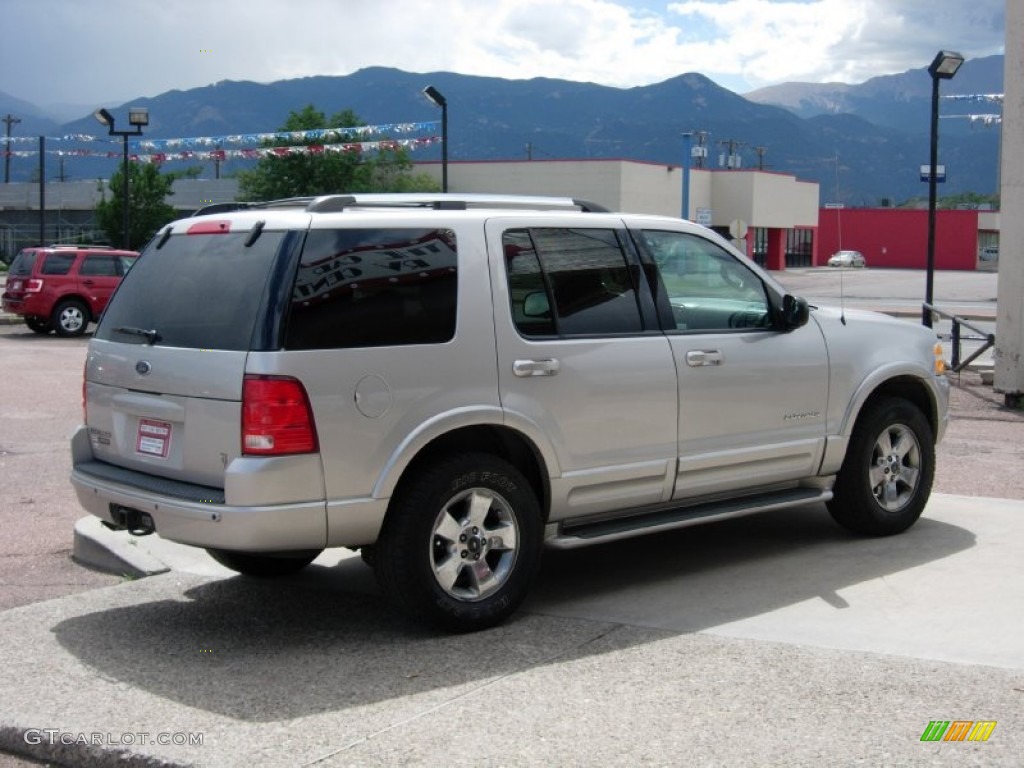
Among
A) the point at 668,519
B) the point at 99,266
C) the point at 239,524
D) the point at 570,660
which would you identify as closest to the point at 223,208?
the point at 239,524

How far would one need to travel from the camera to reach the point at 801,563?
22.2 ft

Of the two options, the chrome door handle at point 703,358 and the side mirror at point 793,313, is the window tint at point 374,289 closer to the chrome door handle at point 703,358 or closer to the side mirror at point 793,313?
the chrome door handle at point 703,358

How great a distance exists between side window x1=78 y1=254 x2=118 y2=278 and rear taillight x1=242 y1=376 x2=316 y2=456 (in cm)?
2174

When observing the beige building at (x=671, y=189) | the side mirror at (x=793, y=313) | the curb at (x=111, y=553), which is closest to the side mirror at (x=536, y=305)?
the side mirror at (x=793, y=313)

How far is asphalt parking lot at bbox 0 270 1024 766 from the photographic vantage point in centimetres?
423

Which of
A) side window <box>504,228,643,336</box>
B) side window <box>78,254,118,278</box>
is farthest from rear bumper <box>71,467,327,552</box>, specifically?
side window <box>78,254,118,278</box>

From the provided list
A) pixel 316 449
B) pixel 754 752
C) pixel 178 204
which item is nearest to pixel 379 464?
pixel 316 449

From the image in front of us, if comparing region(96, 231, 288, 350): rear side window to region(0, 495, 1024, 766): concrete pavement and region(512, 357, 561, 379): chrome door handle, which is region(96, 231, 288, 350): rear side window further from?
region(0, 495, 1024, 766): concrete pavement

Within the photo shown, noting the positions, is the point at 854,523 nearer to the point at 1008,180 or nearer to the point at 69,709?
the point at 69,709

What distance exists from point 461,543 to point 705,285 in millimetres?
2137

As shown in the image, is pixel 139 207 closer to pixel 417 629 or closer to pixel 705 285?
pixel 705 285

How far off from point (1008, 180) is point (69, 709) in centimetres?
1212

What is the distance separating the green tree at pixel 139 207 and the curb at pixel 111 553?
44367 mm

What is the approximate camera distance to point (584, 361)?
5.84 metres
